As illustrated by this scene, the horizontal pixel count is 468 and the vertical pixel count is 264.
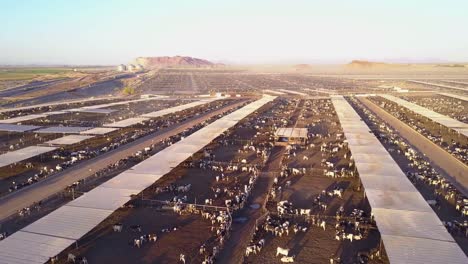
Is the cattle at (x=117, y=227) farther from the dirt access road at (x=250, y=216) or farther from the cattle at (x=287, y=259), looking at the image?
the cattle at (x=287, y=259)

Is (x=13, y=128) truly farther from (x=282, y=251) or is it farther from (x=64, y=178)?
(x=282, y=251)

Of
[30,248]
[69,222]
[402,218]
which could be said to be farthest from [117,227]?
[402,218]

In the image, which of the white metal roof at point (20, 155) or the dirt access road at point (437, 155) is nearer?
the dirt access road at point (437, 155)

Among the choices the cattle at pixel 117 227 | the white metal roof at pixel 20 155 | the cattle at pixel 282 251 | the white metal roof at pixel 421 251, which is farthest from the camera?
the white metal roof at pixel 20 155

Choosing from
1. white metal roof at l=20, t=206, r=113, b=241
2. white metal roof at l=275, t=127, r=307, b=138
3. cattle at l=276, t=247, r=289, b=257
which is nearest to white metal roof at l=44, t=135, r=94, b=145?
white metal roof at l=20, t=206, r=113, b=241

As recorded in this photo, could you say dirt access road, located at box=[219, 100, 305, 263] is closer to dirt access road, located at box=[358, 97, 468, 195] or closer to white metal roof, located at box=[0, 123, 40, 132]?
dirt access road, located at box=[358, 97, 468, 195]

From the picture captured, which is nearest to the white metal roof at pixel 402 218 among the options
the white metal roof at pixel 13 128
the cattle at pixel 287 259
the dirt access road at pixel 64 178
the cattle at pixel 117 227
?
the cattle at pixel 287 259
